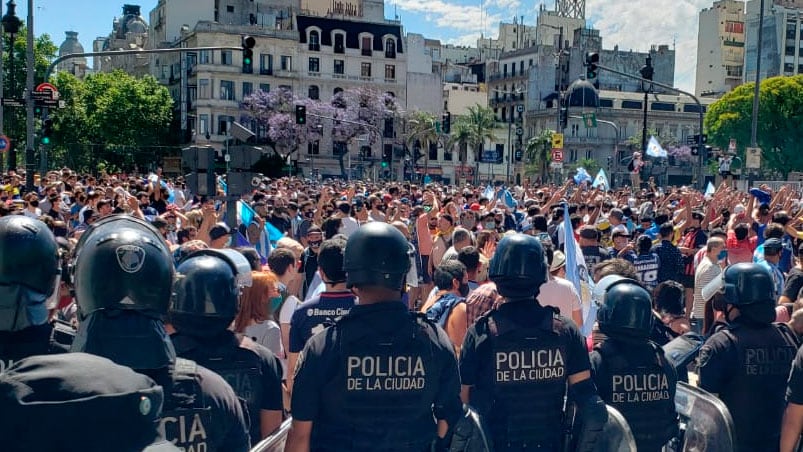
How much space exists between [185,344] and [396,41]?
74.1 meters

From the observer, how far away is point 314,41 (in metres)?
72.6

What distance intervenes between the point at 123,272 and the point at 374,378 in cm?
115

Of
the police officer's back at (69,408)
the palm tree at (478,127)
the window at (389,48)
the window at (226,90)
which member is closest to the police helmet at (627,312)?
the police officer's back at (69,408)

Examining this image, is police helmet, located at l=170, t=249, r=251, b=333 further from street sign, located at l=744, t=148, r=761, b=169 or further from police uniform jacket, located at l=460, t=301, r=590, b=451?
street sign, located at l=744, t=148, r=761, b=169

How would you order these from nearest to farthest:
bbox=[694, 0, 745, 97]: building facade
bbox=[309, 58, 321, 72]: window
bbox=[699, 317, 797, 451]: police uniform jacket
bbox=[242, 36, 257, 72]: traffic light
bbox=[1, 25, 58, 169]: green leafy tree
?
bbox=[699, 317, 797, 451]: police uniform jacket, bbox=[242, 36, 257, 72]: traffic light, bbox=[1, 25, 58, 169]: green leafy tree, bbox=[309, 58, 321, 72]: window, bbox=[694, 0, 745, 97]: building facade

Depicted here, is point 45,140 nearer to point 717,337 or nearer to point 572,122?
point 717,337

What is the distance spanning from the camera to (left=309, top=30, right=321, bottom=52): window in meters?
72.3

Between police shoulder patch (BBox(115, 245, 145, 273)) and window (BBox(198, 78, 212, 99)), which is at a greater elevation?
window (BBox(198, 78, 212, 99))

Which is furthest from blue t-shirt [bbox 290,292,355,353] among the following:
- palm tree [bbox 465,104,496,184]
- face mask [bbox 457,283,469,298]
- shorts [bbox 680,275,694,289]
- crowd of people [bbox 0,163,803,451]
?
palm tree [bbox 465,104,496,184]

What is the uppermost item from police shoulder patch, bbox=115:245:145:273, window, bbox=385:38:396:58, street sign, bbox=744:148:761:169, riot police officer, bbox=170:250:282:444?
window, bbox=385:38:396:58

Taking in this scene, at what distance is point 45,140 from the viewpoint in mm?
23953

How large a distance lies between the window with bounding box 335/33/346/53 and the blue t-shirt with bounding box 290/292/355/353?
6983cm

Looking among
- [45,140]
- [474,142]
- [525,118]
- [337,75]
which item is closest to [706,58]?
[525,118]

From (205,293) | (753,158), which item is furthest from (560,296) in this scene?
(753,158)
